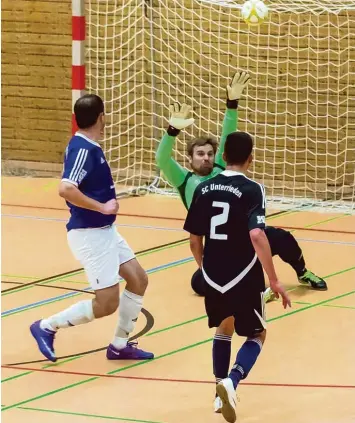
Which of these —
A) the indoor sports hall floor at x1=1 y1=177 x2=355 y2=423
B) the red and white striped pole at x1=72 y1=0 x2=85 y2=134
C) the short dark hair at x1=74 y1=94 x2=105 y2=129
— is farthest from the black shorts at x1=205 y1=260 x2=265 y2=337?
the red and white striped pole at x1=72 y1=0 x2=85 y2=134

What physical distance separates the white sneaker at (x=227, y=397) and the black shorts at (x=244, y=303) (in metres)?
0.36

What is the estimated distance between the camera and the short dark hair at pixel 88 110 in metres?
6.70

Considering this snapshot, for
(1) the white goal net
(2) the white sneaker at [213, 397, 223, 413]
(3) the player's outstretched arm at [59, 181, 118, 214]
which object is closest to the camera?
(2) the white sneaker at [213, 397, 223, 413]

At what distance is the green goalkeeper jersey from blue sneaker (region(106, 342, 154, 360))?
1617 millimetres

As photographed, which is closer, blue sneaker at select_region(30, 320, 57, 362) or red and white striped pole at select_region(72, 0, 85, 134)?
blue sneaker at select_region(30, 320, 57, 362)

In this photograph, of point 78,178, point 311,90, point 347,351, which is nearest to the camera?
point 78,178

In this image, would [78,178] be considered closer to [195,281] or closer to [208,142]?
[208,142]

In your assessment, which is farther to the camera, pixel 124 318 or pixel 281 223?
pixel 281 223

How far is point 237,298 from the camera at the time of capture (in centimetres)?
596

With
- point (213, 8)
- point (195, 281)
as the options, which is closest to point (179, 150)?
point (213, 8)

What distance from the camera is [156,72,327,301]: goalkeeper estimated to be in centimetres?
804

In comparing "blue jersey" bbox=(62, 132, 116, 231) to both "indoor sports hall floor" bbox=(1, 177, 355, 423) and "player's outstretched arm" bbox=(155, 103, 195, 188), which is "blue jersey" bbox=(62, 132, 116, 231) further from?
"player's outstretched arm" bbox=(155, 103, 195, 188)

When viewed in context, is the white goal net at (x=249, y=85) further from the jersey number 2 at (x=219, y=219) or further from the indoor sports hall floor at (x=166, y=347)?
the jersey number 2 at (x=219, y=219)

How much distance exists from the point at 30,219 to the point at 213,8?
11.7 feet
